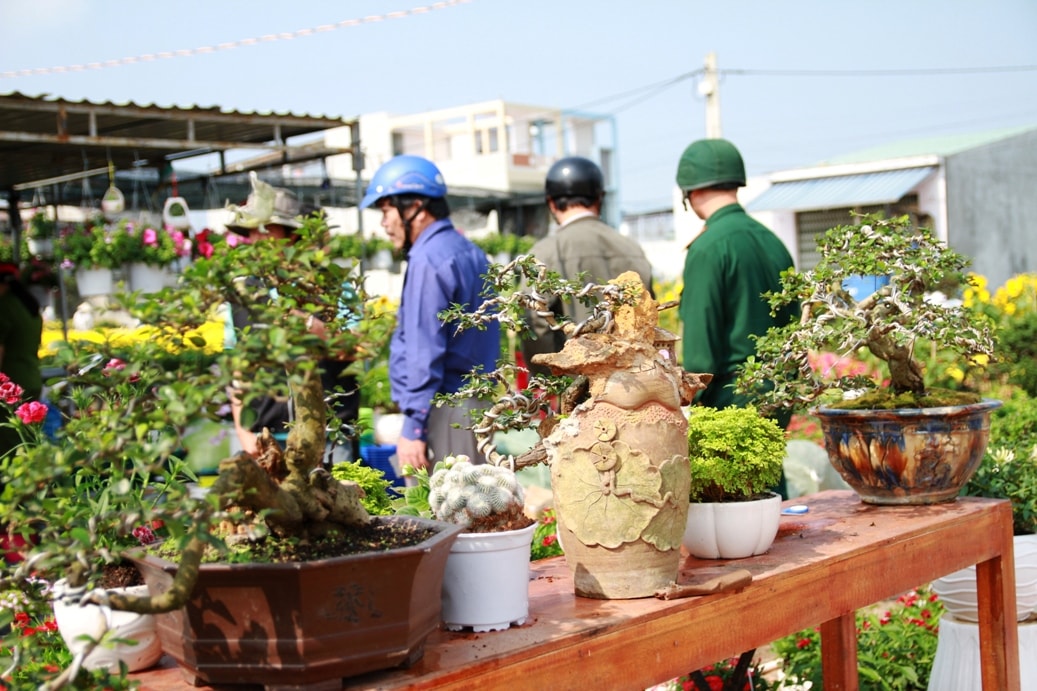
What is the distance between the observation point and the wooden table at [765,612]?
170 cm

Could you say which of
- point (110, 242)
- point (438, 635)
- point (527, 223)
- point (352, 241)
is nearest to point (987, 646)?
point (438, 635)

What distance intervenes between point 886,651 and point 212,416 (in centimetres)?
312

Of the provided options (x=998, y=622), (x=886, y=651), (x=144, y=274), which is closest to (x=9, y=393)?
(x=998, y=622)

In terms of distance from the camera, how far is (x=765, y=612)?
2.12 meters

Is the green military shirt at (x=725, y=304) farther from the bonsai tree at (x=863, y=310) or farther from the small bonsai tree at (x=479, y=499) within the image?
the small bonsai tree at (x=479, y=499)

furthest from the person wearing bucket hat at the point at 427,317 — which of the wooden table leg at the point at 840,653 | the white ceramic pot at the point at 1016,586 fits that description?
the white ceramic pot at the point at 1016,586

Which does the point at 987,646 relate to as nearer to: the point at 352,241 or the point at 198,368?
the point at 198,368

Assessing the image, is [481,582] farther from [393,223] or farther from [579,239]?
[579,239]

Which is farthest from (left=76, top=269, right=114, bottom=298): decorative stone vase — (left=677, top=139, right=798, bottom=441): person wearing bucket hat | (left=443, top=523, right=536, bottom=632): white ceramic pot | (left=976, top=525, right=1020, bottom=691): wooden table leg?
(left=443, top=523, right=536, bottom=632): white ceramic pot

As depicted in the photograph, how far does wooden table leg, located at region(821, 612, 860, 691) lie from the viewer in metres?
2.68

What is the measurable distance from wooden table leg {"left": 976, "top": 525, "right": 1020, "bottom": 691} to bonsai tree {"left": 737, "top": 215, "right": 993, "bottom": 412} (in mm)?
619

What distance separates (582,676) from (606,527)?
0.92ft

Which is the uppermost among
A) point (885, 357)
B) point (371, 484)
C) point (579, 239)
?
point (579, 239)

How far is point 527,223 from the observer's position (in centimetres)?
2727
